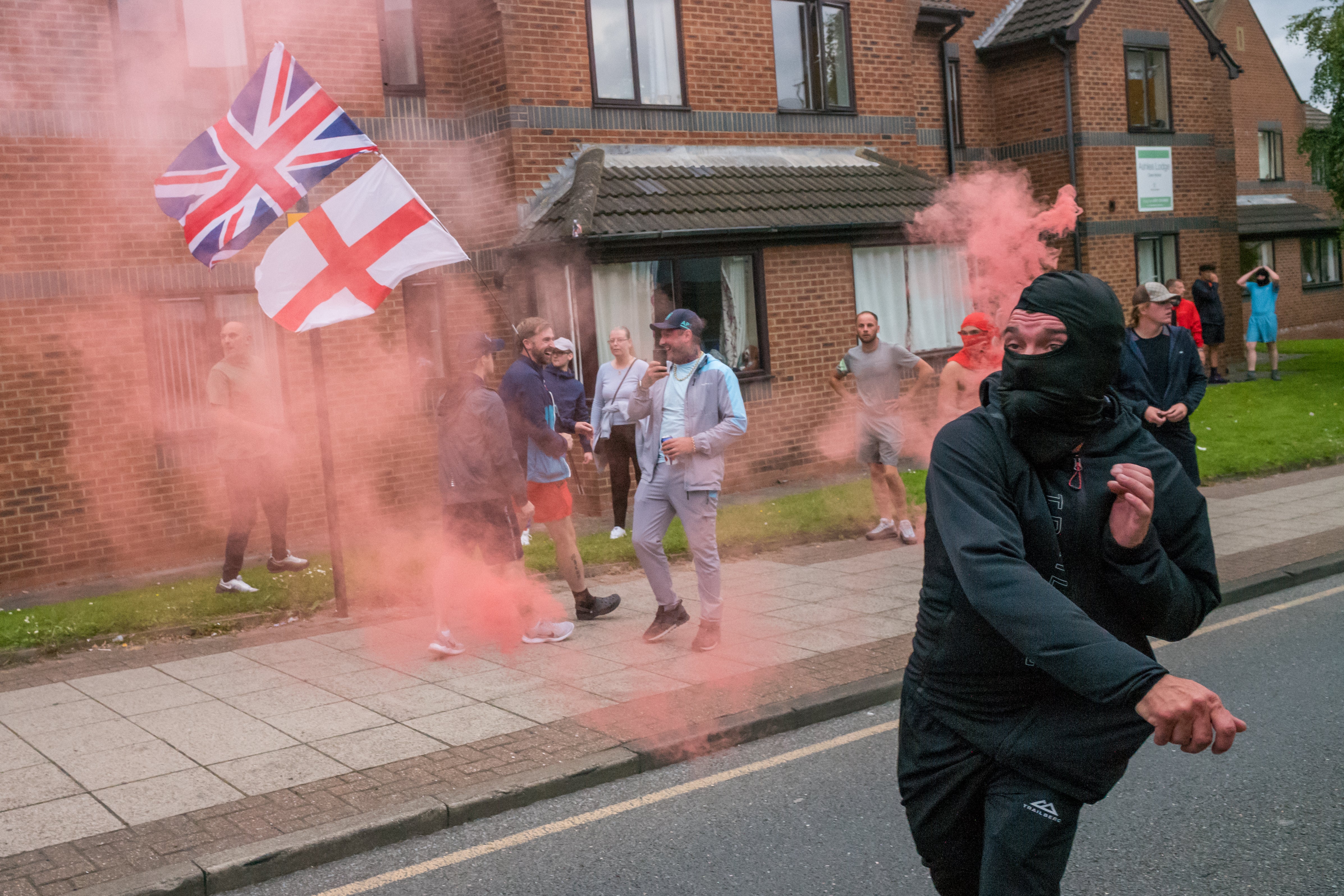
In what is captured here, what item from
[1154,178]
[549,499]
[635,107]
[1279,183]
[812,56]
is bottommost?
[549,499]

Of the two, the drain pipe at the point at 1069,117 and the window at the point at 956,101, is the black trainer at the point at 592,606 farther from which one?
the window at the point at 956,101

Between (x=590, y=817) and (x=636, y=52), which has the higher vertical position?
(x=636, y=52)

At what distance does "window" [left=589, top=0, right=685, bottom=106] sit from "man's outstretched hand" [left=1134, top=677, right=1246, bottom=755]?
466 inches

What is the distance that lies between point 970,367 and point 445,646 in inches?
169

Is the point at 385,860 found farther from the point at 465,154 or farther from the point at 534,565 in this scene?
the point at 465,154

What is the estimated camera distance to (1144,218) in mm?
20938

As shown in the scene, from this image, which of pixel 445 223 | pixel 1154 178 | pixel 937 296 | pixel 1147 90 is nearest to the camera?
pixel 445 223

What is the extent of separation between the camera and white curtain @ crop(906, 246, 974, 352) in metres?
15.5

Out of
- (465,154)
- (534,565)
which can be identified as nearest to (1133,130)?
(465,154)

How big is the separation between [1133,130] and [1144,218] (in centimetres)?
153

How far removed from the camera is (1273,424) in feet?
48.7

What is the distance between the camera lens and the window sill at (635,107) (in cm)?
1308

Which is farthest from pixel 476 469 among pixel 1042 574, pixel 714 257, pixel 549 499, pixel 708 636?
pixel 714 257

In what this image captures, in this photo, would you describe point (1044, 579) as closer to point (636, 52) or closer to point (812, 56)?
point (636, 52)
